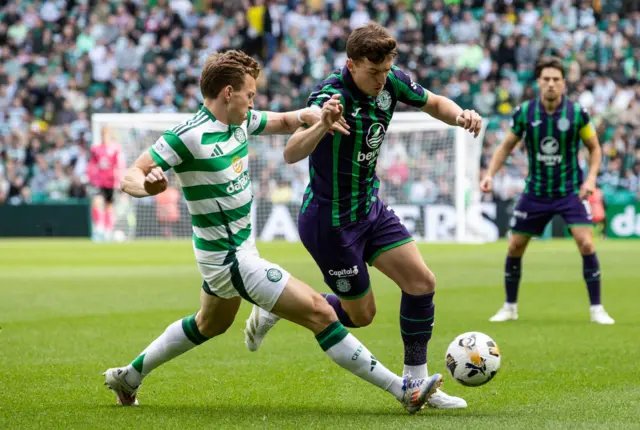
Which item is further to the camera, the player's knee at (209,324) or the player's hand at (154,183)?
the player's knee at (209,324)

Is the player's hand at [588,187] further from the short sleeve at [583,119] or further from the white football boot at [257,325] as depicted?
the white football boot at [257,325]

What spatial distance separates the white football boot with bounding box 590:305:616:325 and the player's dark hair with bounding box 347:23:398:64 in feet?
15.6

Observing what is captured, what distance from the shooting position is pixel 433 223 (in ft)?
81.3

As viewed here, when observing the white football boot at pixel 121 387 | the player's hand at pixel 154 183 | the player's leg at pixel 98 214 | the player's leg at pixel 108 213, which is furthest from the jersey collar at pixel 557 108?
the player's leg at pixel 98 214

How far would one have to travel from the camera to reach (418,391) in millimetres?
5344

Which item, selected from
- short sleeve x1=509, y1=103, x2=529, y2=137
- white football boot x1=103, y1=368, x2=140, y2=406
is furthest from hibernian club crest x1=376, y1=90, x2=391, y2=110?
short sleeve x1=509, y1=103, x2=529, y2=137

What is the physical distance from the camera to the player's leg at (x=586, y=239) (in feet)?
31.7

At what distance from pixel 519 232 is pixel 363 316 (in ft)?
12.2

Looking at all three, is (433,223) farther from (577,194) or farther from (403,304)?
(403,304)

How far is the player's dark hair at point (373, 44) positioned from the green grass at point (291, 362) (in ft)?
6.02

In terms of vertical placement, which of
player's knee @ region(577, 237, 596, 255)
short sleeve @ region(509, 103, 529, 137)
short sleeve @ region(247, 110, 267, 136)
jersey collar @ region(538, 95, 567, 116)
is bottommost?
player's knee @ region(577, 237, 596, 255)

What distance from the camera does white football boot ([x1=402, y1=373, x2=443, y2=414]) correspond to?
210 inches

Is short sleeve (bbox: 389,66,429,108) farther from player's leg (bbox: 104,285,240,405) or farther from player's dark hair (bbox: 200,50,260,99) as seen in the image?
player's leg (bbox: 104,285,240,405)

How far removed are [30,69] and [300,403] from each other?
25633 millimetres
